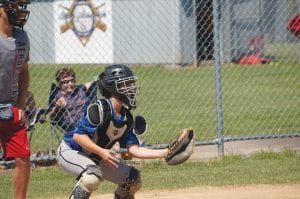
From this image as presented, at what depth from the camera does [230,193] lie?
8617 mm

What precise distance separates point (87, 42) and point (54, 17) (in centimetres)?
119

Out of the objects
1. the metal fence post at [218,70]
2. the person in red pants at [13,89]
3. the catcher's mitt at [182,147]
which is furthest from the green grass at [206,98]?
the catcher's mitt at [182,147]

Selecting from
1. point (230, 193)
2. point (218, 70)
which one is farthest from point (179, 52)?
point (230, 193)

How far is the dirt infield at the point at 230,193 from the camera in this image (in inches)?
331

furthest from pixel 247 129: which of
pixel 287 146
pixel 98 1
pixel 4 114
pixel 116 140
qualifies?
pixel 98 1

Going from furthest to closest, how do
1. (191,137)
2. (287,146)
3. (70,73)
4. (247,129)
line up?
(247,129) < (287,146) < (70,73) < (191,137)

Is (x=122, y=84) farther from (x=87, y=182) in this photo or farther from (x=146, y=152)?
(x=87, y=182)

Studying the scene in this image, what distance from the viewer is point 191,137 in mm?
6617

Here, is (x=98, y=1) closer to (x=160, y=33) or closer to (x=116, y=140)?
(x=160, y=33)

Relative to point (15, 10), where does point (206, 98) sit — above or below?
below

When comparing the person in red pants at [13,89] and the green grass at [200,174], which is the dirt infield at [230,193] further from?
the person in red pants at [13,89]

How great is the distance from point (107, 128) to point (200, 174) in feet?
9.77

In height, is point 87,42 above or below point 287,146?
below

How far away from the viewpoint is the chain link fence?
1549 cm
